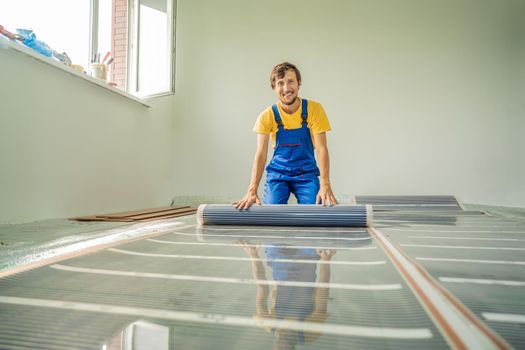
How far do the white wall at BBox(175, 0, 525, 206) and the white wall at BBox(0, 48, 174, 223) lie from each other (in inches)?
44.2

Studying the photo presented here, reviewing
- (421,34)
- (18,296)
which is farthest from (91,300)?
(421,34)

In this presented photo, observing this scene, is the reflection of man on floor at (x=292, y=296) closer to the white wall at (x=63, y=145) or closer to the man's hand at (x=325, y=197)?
the man's hand at (x=325, y=197)

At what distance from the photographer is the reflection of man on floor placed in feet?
1.72

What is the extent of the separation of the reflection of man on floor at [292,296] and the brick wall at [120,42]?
139 inches

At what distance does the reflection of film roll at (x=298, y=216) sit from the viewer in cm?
184

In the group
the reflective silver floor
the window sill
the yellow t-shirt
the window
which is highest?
the window

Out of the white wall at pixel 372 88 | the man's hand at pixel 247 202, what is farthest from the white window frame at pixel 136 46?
the man's hand at pixel 247 202

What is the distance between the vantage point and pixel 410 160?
14.5 ft

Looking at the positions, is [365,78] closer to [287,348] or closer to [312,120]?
[312,120]

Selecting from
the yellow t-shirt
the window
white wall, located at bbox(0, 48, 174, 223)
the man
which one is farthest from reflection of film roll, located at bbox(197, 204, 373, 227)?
the window

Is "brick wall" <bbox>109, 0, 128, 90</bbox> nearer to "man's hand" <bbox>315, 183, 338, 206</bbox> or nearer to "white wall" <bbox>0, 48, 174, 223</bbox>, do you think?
"white wall" <bbox>0, 48, 174, 223</bbox>

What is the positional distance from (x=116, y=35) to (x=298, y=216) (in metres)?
3.34

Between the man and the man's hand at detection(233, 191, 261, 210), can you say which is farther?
the man

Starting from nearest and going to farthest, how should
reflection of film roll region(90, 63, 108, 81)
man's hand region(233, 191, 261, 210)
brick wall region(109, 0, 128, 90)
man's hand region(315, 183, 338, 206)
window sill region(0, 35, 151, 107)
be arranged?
man's hand region(233, 191, 261, 210)
man's hand region(315, 183, 338, 206)
window sill region(0, 35, 151, 107)
reflection of film roll region(90, 63, 108, 81)
brick wall region(109, 0, 128, 90)
